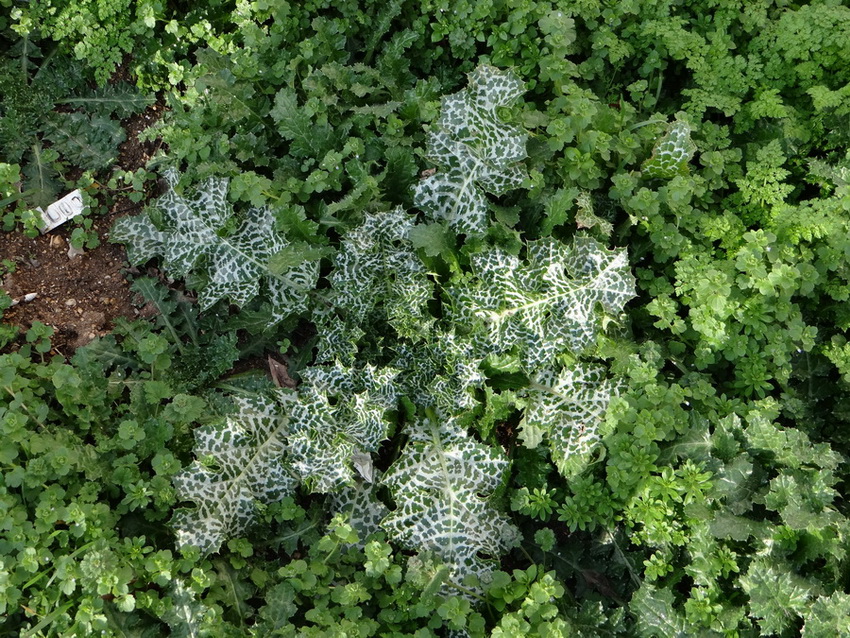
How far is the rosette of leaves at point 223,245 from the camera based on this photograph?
12.8ft

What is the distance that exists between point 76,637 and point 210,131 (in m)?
2.54

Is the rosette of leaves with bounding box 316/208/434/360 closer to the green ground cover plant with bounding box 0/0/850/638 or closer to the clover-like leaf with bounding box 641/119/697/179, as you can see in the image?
the green ground cover plant with bounding box 0/0/850/638

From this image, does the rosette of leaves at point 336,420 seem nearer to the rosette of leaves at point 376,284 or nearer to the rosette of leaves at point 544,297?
the rosette of leaves at point 376,284

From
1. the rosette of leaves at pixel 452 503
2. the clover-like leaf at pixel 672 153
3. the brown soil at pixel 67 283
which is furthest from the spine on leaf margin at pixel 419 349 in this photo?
the clover-like leaf at pixel 672 153

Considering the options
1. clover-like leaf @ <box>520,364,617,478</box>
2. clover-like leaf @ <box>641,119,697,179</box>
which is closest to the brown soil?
clover-like leaf @ <box>520,364,617,478</box>

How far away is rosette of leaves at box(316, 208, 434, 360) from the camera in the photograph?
3.76 meters

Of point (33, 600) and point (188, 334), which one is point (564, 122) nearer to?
point (188, 334)

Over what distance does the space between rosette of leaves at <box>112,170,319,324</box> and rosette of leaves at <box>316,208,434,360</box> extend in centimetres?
17

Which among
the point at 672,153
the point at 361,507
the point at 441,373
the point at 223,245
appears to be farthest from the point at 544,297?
the point at 223,245

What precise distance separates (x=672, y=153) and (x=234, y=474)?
8.91ft

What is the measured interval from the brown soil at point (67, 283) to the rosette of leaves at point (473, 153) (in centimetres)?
173

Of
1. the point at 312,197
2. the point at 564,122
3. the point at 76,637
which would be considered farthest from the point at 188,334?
the point at 564,122

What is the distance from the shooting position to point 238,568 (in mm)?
3539

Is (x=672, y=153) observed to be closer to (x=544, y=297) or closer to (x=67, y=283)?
(x=544, y=297)
